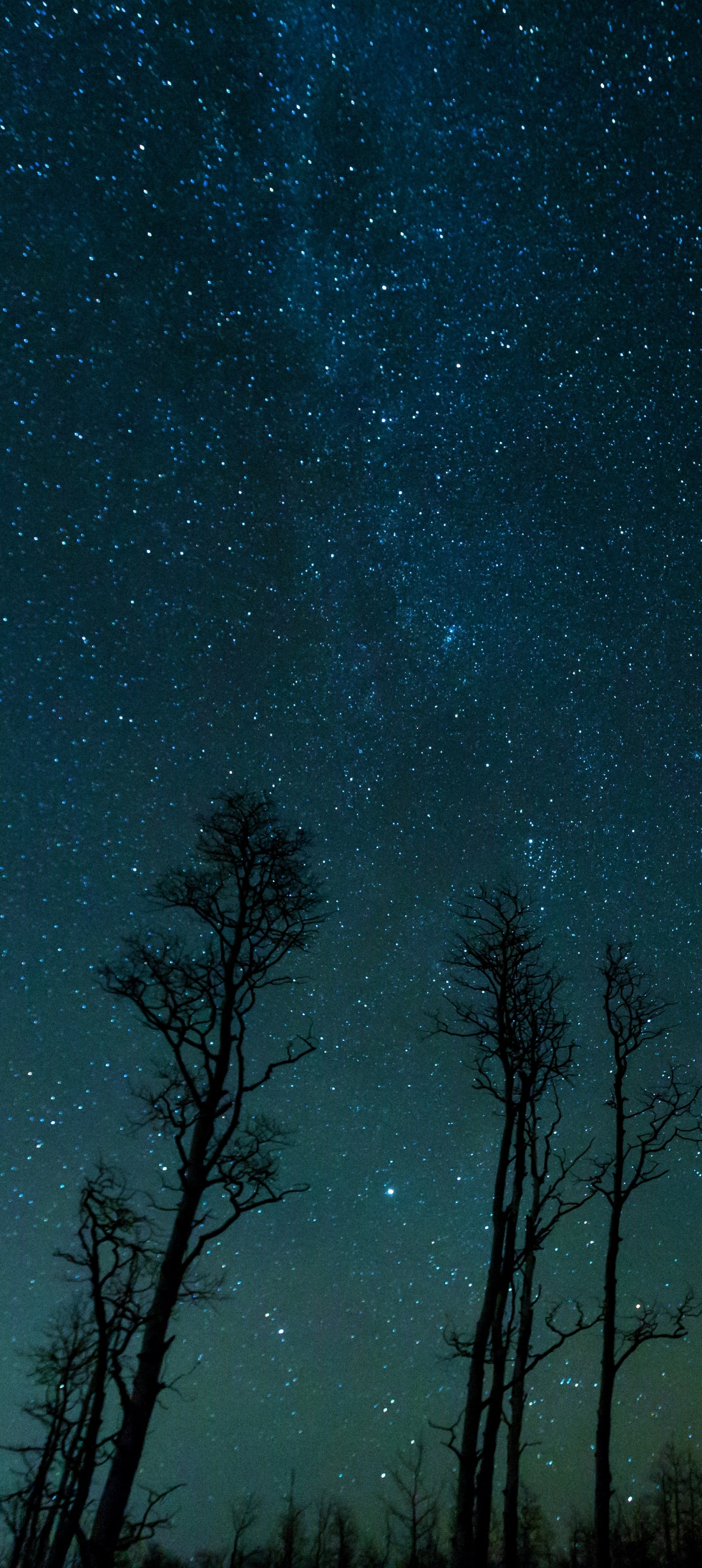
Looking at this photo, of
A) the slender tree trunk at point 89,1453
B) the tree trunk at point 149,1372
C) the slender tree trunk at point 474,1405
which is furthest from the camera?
the slender tree trunk at point 474,1405

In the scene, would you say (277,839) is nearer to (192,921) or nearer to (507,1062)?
(192,921)

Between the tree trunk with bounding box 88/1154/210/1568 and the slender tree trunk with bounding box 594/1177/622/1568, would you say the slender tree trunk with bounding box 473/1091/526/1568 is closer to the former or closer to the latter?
the slender tree trunk with bounding box 594/1177/622/1568

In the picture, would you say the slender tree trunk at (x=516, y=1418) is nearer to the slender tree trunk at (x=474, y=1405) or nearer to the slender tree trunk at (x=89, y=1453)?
the slender tree trunk at (x=474, y=1405)

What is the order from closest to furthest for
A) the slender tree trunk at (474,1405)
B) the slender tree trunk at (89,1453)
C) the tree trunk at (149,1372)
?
1. the slender tree trunk at (89,1453)
2. the tree trunk at (149,1372)
3. the slender tree trunk at (474,1405)

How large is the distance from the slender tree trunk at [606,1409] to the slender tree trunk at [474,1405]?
2132 mm

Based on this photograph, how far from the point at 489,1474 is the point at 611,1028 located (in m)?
6.55

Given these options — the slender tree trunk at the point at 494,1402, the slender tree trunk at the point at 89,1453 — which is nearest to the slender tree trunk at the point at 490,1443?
the slender tree trunk at the point at 494,1402

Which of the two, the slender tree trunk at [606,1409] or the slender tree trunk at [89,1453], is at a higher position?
the slender tree trunk at [606,1409]

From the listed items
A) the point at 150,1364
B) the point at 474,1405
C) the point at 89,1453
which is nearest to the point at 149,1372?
the point at 150,1364

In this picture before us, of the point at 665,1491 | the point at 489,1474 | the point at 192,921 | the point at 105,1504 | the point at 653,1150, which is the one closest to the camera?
the point at 105,1504

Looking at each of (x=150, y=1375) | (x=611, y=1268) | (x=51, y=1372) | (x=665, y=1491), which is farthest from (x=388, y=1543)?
(x=150, y=1375)

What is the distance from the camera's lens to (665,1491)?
158 ft

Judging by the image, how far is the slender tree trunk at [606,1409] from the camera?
1100 cm

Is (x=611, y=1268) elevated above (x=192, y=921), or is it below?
below
